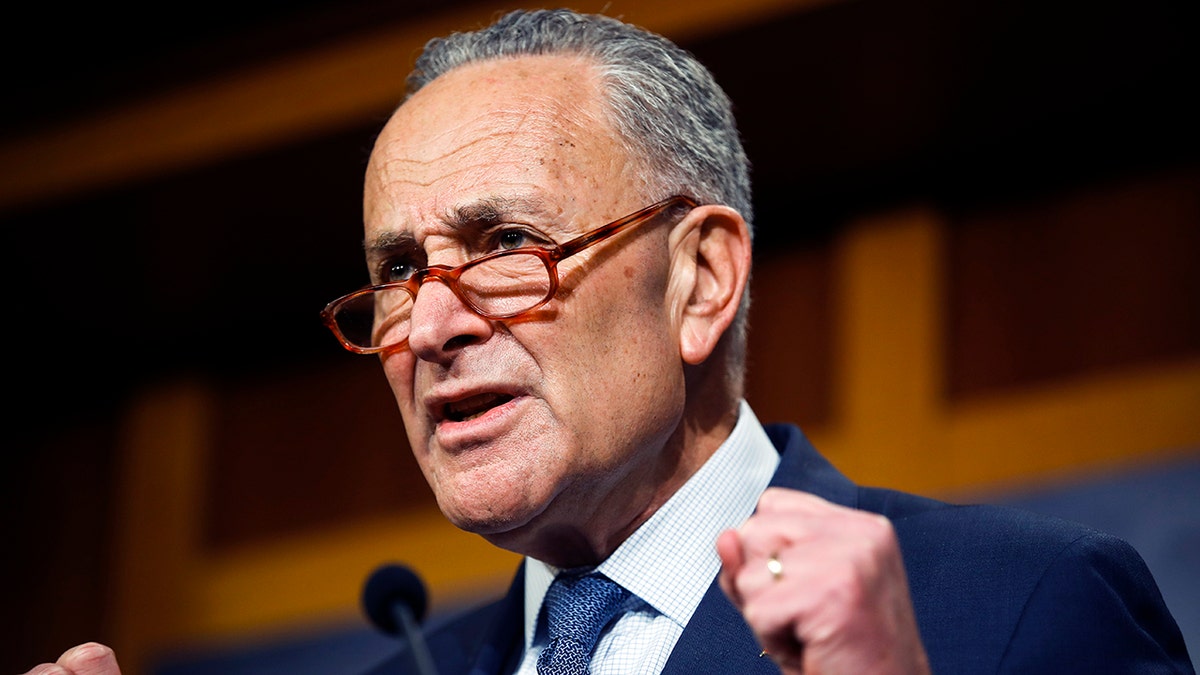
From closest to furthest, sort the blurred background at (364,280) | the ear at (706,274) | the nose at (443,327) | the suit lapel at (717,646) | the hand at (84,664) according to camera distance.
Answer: the hand at (84,664)
the suit lapel at (717,646)
the nose at (443,327)
the ear at (706,274)
the blurred background at (364,280)

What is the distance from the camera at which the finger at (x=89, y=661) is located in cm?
162

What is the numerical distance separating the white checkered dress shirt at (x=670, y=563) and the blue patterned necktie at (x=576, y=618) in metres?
0.01

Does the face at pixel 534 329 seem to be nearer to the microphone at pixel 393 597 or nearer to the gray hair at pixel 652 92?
the gray hair at pixel 652 92

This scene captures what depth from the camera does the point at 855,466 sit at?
3.30m

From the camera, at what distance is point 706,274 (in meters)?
2.06

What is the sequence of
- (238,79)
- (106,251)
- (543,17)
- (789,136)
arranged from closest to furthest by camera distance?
(543,17) → (789,136) → (238,79) → (106,251)

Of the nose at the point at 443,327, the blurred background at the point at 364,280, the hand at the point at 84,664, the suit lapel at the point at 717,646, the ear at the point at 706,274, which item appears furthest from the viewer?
the blurred background at the point at 364,280

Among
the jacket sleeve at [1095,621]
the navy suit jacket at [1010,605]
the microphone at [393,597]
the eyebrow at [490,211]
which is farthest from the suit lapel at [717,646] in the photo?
the eyebrow at [490,211]

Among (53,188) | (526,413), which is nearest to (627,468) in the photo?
(526,413)

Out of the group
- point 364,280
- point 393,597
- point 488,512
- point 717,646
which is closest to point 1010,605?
point 717,646

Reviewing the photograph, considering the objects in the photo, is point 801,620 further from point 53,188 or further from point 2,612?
point 2,612

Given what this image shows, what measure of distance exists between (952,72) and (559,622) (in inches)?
65.9

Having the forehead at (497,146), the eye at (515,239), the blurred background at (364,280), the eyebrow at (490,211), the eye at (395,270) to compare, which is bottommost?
the blurred background at (364,280)

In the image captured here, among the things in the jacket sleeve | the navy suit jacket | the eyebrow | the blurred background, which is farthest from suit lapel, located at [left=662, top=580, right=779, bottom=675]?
the blurred background
